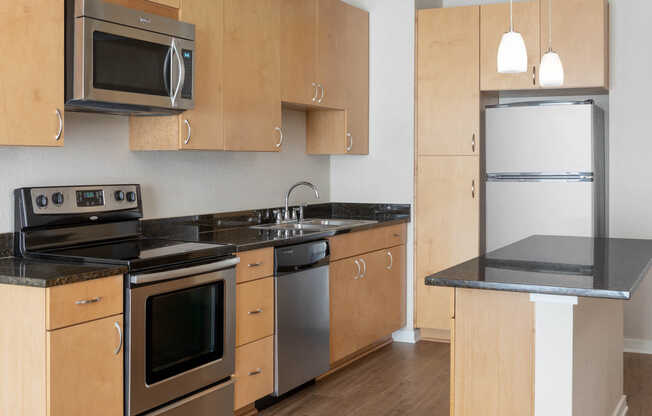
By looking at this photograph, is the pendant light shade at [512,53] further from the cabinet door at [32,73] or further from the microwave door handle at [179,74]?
the cabinet door at [32,73]

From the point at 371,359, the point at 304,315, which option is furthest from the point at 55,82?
the point at 371,359

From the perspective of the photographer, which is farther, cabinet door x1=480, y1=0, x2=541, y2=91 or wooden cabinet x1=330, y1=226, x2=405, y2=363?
cabinet door x1=480, y1=0, x2=541, y2=91

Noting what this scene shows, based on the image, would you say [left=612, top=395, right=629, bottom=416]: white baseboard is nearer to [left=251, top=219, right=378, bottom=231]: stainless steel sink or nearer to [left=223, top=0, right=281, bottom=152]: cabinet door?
[left=251, top=219, right=378, bottom=231]: stainless steel sink

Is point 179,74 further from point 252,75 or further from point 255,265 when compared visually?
point 255,265

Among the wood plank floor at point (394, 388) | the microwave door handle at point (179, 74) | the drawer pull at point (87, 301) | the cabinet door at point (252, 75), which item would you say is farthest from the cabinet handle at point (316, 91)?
the drawer pull at point (87, 301)

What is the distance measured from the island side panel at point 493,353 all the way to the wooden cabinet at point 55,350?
1291 millimetres

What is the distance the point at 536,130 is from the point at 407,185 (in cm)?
96

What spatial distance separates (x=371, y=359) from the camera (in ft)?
14.7

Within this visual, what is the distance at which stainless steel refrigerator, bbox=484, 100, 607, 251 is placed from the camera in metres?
4.48

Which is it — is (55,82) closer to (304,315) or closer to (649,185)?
(304,315)

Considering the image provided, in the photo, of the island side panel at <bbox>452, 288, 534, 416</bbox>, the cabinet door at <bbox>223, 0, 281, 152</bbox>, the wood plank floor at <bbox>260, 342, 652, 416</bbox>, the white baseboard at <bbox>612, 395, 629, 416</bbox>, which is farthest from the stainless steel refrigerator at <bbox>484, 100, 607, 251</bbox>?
the island side panel at <bbox>452, 288, 534, 416</bbox>

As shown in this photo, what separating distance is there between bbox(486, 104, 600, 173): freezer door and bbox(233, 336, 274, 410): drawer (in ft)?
7.23

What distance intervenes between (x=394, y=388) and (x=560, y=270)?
165 cm

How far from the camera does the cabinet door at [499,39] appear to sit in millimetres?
4602
